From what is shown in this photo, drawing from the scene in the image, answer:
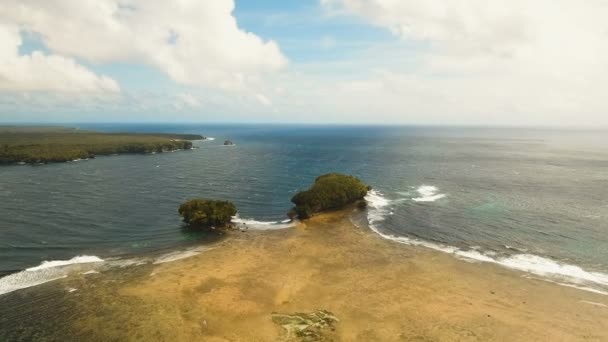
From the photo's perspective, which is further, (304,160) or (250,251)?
(304,160)

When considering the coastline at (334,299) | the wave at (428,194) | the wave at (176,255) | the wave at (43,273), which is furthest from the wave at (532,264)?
the wave at (43,273)

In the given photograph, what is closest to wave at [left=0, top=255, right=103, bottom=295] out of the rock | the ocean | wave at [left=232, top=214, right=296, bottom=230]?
the ocean

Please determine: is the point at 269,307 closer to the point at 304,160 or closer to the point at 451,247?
the point at 451,247

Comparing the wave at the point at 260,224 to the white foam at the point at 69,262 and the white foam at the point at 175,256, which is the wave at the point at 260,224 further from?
the white foam at the point at 69,262

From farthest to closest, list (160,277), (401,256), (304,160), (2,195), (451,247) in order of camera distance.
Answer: (304,160) → (2,195) → (451,247) → (401,256) → (160,277)

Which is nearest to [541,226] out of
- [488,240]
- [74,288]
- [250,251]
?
[488,240]

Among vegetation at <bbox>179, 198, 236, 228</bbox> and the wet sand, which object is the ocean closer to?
vegetation at <bbox>179, 198, 236, 228</bbox>
